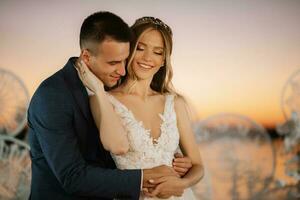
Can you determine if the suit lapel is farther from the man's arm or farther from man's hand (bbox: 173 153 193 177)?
man's hand (bbox: 173 153 193 177)

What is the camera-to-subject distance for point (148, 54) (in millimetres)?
2070

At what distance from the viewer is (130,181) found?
1.69 m

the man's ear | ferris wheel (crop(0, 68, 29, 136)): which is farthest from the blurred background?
the man's ear

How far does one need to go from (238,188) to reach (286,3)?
1400mm

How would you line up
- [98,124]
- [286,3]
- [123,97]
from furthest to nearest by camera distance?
[286,3] → [123,97] → [98,124]

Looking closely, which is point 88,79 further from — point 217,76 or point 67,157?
point 217,76

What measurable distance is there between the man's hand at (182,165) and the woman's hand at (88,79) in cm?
46

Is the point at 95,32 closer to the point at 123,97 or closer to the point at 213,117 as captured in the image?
the point at 123,97

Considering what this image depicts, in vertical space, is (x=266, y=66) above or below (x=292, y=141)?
above

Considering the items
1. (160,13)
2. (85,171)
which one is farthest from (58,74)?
(160,13)

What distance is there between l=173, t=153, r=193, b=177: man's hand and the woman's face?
370mm

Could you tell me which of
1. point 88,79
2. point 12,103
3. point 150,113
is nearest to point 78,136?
point 88,79

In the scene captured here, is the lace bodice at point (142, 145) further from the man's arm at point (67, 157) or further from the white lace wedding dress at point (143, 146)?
the man's arm at point (67, 157)

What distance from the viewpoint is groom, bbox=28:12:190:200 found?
165 cm
